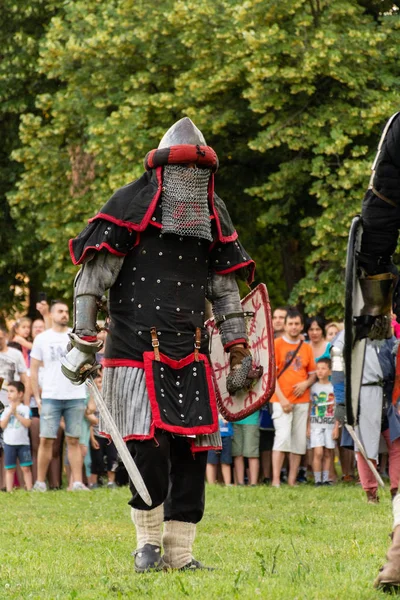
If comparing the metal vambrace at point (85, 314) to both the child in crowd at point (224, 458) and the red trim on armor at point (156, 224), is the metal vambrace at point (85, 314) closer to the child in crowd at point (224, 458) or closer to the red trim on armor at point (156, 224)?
the red trim on armor at point (156, 224)

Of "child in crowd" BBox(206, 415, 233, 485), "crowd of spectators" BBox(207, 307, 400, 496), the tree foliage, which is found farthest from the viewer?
the tree foliage

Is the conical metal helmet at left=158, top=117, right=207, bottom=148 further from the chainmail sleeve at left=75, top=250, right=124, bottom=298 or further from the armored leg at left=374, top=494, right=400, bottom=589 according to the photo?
the armored leg at left=374, top=494, right=400, bottom=589

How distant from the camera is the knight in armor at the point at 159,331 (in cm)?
615

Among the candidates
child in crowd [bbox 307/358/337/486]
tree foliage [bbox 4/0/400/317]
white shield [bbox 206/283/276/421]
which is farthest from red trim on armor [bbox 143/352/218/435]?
tree foliage [bbox 4/0/400/317]

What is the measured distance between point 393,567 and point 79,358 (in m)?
2.04

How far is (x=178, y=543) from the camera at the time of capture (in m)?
6.24

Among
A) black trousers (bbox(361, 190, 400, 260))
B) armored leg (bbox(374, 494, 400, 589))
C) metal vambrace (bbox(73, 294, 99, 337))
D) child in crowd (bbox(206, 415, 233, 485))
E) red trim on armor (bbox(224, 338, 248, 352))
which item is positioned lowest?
child in crowd (bbox(206, 415, 233, 485))

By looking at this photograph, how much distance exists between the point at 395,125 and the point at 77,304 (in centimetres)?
199

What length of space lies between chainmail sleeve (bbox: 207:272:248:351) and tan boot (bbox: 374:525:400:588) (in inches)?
76.6

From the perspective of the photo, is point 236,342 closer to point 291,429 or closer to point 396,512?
point 396,512

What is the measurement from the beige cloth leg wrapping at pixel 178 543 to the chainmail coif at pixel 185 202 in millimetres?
1448

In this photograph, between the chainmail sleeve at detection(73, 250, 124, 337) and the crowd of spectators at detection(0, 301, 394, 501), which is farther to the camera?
the crowd of spectators at detection(0, 301, 394, 501)

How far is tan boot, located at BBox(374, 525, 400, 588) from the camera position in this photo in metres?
4.83

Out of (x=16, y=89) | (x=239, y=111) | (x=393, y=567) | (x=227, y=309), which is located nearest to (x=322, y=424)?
(x=227, y=309)
